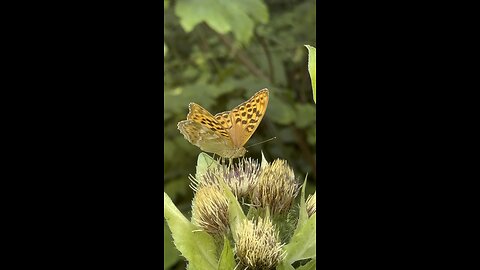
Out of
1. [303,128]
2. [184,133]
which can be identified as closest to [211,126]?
[184,133]

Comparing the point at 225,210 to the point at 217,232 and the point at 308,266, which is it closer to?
the point at 217,232

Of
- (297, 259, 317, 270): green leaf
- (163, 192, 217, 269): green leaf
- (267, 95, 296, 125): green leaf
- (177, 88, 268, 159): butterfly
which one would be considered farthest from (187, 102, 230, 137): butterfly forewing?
(267, 95, 296, 125): green leaf

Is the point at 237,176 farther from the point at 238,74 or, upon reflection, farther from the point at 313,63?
the point at 238,74

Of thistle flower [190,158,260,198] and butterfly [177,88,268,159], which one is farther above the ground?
butterfly [177,88,268,159]

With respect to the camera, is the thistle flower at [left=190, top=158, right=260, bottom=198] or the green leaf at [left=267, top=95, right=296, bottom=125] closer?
the thistle flower at [left=190, top=158, right=260, bottom=198]

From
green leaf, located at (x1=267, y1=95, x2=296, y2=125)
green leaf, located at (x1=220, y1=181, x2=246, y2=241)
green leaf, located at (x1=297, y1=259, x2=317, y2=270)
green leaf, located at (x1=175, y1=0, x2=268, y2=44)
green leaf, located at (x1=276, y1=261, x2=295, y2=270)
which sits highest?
green leaf, located at (x1=175, y1=0, x2=268, y2=44)

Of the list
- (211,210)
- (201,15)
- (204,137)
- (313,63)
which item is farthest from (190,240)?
(201,15)

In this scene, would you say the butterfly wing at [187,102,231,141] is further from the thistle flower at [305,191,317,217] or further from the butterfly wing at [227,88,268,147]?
the thistle flower at [305,191,317,217]
